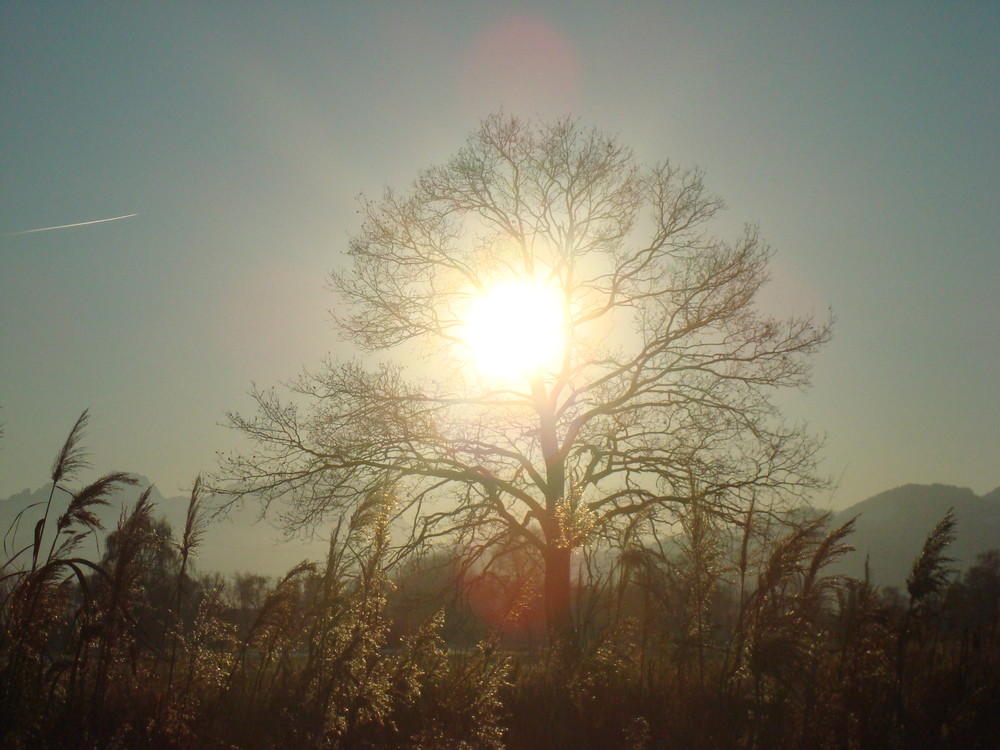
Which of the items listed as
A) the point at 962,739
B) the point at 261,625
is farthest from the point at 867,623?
the point at 261,625

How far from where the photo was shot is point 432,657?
714cm

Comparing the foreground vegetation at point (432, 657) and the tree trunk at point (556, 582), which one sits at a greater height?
the tree trunk at point (556, 582)

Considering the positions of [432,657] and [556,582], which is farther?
[556,582]

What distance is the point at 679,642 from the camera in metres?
8.77

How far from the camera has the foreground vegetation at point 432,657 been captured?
6.02 meters

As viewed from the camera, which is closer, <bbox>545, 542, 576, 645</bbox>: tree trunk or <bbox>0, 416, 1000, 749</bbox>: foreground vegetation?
<bbox>0, 416, 1000, 749</bbox>: foreground vegetation

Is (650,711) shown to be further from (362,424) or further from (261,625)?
(362,424)

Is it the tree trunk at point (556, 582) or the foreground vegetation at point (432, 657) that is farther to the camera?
the tree trunk at point (556, 582)

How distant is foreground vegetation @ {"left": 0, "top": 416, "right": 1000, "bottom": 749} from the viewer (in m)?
6.02

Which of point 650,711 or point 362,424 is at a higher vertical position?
point 362,424

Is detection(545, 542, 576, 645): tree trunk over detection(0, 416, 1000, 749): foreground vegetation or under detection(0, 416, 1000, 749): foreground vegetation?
over

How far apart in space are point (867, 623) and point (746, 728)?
1.87m

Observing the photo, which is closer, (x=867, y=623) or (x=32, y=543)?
(x=32, y=543)

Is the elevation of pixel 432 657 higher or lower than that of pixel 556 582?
lower
